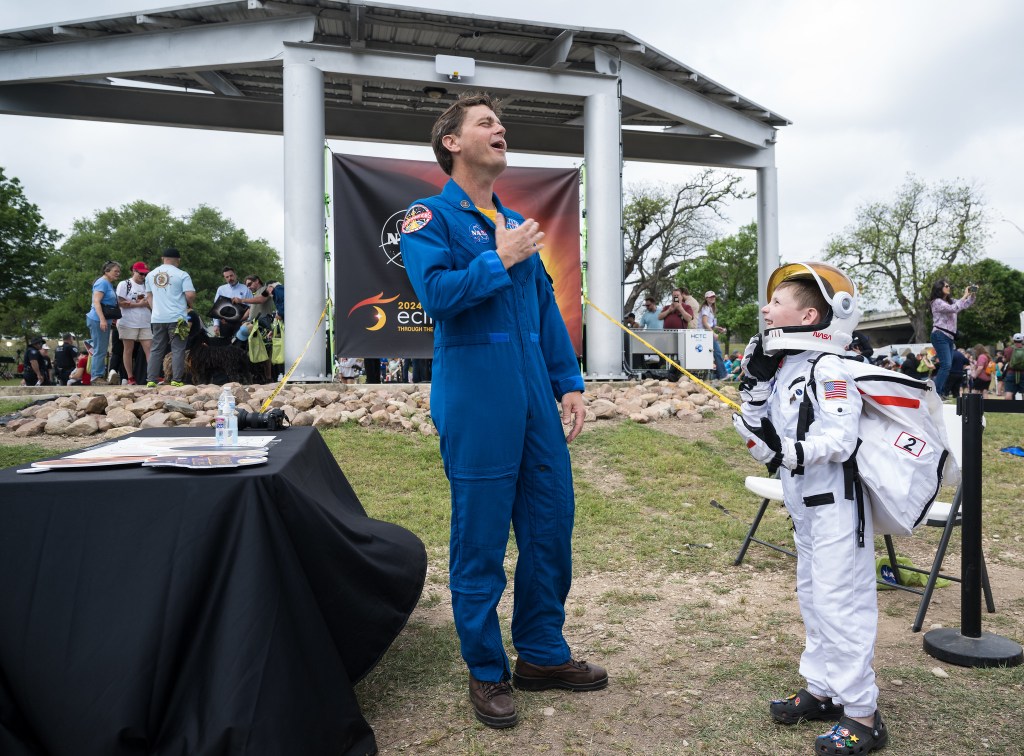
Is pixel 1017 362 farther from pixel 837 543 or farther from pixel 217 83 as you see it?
pixel 837 543

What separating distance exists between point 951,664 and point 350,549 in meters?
2.62

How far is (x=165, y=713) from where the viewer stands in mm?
2098

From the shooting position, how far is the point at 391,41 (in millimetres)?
11688

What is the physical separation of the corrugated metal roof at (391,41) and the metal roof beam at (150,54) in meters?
0.11

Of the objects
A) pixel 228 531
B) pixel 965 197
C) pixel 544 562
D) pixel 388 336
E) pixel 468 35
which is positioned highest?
pixel 965 197

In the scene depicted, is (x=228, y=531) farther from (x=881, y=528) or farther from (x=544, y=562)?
(x=881, y=528)

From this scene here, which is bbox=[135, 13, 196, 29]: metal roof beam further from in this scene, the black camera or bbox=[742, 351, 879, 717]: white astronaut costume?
bbox=[742, 351, 879, 717]: white astronaut costume

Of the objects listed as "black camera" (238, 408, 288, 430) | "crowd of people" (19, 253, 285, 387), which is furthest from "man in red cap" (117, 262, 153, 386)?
"black camera" (238, 408, 288, 430)

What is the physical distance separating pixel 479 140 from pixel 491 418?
1096mm

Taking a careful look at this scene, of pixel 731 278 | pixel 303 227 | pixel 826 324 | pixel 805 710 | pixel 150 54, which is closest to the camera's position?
pixel 826 324

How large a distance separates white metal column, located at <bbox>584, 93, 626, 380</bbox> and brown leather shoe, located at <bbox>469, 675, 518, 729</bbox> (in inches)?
328

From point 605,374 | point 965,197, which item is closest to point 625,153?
point 605,374

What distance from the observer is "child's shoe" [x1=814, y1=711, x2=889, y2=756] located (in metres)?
2.43

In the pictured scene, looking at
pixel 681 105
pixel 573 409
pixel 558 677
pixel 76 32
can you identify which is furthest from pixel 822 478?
pixel 681 105
